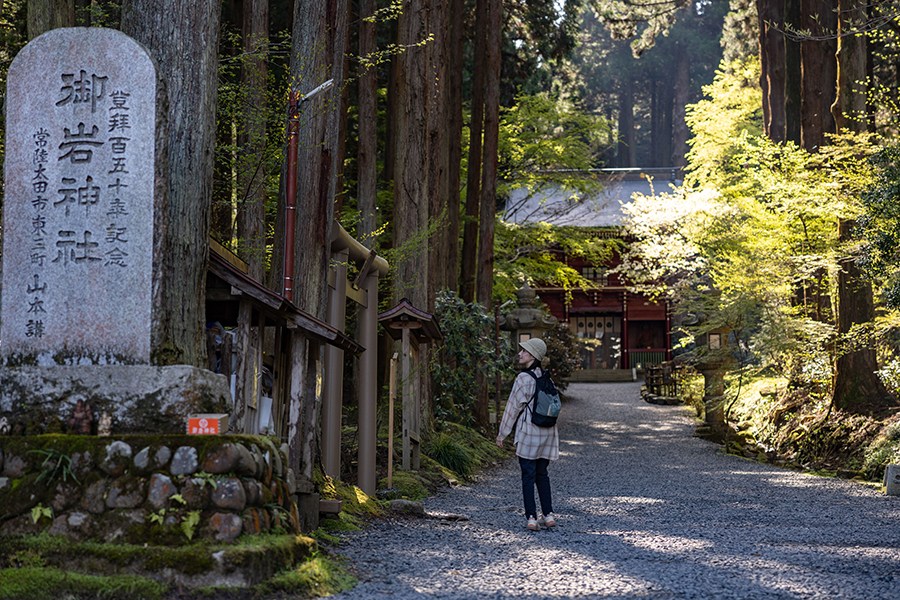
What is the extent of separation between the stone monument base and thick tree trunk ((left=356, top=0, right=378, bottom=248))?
718 centimetres

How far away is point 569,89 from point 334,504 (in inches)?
892

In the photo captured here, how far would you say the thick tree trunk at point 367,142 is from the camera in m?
12.4

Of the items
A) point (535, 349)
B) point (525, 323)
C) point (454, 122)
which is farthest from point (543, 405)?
point (525, 323)

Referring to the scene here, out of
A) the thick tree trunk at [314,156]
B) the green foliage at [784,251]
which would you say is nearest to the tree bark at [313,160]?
the thick tree trunk at [314,156]

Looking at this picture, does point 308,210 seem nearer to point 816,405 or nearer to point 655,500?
point 655,500

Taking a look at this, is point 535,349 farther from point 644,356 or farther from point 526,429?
point 644,356

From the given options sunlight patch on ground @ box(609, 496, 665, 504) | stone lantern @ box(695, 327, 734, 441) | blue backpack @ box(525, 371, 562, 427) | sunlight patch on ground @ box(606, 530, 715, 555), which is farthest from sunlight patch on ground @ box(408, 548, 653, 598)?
stone lantern @ box(695, 327, 734, 441)

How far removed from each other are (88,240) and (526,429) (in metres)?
3.48

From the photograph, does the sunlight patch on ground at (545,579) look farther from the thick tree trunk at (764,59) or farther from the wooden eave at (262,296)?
the thick tree trunk at (764,59)

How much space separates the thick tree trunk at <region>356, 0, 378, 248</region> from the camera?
490 inches

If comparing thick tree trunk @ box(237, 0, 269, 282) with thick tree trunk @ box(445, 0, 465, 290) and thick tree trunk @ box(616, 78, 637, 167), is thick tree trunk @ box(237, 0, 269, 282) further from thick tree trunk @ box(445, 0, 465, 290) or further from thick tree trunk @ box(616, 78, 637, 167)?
thick tree trunk @ box(616, 78, 637, 167)

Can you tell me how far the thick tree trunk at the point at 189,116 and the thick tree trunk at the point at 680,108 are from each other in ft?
129

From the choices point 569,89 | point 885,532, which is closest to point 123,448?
point 885,532

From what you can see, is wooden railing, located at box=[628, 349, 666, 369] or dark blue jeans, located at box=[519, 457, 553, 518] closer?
dark blue jeans, located at box=[519, 457, 553, 518]
